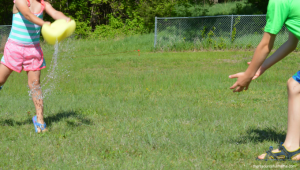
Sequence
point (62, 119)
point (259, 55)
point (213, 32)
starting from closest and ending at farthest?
point (259, 55) < point (62, 119) < point (213, 32)

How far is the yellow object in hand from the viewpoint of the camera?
3270 millimetres

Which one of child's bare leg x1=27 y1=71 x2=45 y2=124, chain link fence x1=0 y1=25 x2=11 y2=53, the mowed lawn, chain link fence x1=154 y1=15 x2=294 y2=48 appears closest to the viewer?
the mowed lawn

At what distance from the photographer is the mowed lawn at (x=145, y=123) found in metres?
3.08

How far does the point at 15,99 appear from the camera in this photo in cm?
584

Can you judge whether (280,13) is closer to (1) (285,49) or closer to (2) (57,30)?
(1) (285,49)

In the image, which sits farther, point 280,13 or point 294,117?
point 294,117

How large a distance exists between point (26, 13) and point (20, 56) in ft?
1.96

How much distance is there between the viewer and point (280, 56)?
2973 millimetres

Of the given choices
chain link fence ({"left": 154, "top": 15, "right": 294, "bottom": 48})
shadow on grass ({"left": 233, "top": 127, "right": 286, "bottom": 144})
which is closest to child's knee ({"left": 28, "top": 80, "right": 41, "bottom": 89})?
shadow on grass ({"left": 233, "top": 127, "right": 286, "bottom": 144})

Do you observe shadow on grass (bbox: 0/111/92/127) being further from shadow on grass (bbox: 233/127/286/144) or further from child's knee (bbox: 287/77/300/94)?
child's knee (bbox: 287/77/300/94)

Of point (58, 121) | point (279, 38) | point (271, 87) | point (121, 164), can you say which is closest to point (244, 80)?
point (121, 164)

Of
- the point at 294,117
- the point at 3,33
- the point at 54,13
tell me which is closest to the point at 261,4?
the point at 3,33

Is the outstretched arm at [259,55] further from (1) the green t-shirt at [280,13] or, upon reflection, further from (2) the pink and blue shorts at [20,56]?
(2) the pink and blue shorts at [20,56]

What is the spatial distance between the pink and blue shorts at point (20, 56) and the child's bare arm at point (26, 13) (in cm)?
46
